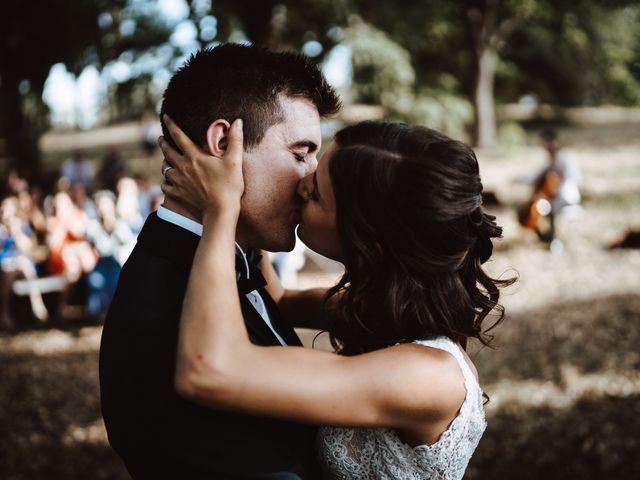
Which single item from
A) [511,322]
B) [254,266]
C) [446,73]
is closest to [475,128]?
[446,73]

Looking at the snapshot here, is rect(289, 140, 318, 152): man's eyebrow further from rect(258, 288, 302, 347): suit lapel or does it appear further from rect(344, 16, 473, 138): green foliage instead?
rect(344, 16, 473, 138): green foliage

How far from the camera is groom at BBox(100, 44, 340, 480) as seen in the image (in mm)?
1573

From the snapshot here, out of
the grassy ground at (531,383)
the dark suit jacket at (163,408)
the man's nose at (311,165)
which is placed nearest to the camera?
the dark suit jacket at (163,408)

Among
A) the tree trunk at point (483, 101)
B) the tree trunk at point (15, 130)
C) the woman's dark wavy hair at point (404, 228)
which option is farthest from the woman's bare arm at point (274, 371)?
the tree trunk at point (483, 101)

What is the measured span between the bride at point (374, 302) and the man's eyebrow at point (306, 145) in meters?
0.11

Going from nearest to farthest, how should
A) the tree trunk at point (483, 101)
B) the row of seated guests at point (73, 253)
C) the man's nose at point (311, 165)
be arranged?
the man's nose at point (311, 165) → the row of seated guests at point (73, 253) → the tree trunk at point (483, 101)

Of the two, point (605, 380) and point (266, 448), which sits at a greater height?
point (266, 448)

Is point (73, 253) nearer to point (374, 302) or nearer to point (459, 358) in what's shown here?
point (374, 302)

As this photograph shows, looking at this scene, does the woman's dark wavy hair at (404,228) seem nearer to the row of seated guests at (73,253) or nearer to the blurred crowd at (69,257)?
the blurred crowd at (69,257)

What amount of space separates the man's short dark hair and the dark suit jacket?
403 mm

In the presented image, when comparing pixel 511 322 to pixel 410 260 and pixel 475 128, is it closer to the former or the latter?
pixel 410 260

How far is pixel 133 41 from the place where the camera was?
1908 cm

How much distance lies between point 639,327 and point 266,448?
7.31 metres

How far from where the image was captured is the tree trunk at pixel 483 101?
2167 centimetres
